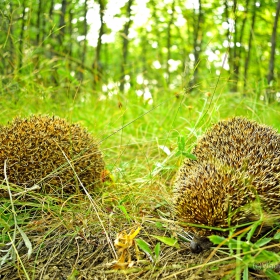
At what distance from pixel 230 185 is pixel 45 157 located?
5.44ft

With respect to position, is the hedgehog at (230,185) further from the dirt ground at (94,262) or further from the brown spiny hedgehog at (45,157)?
the brown spiny hedgehog at (45,157)

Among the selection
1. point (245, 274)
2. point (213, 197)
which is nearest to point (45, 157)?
point (213, 197)

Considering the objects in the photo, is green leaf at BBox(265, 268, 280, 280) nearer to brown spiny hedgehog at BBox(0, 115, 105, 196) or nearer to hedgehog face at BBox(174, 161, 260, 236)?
hedgehog face at BBox(174, 161, 260, 236)

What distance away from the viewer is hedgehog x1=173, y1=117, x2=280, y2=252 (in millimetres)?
2570

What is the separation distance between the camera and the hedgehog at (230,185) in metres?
Answer: 2.57

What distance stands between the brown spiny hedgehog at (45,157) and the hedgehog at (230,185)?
0.97 m

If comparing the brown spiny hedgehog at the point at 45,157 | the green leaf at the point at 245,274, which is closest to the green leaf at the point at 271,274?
the green leaf at the point at 245,274

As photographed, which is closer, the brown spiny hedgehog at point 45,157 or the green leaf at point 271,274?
the green leaf at point 271,274

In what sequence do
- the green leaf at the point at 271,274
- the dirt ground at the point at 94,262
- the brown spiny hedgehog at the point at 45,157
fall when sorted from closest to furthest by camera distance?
the green leaf at the point at 271,274 → the dirt ground at the point at 94,262 → the brown spiny hedgehog at the point at 45,157

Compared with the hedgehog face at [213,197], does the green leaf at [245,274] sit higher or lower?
lower

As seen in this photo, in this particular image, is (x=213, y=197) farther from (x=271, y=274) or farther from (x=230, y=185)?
(x=271, y=274)

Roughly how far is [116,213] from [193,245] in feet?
2.59

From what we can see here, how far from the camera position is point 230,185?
264cm

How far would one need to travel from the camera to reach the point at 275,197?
2740 millimetres
